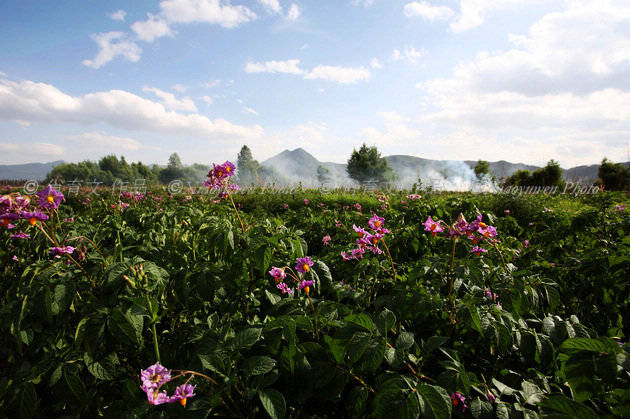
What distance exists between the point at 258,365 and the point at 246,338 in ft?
0.35

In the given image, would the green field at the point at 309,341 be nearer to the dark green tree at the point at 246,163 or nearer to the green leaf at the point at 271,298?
the green leaf at the point at 271,298

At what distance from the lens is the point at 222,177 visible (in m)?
2.14

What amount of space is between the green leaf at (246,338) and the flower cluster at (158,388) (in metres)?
0.19

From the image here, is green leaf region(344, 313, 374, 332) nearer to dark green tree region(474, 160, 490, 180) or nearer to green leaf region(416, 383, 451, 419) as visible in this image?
green leaf region(416, 383, 451, 419)

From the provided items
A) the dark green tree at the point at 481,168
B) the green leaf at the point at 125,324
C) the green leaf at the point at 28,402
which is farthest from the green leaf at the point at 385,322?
the dark green tree at the point at 481,168

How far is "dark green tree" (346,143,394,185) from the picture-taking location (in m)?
54.2

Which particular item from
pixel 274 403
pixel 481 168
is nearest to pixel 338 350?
pixel 274 403

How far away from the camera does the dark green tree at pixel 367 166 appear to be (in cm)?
5422

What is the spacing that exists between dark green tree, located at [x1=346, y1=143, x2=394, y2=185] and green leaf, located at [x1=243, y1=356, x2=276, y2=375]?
54063mm

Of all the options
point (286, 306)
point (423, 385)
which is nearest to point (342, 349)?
point (423, 385)

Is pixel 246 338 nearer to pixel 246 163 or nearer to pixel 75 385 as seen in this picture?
pixel 75 385

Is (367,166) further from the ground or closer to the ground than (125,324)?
further from the ground

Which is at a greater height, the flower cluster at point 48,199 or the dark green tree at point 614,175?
the dark green tree at point 614,175

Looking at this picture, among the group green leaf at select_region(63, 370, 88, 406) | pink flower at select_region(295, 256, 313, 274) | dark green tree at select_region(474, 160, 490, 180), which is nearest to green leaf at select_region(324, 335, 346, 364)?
pink flower at select_region(295, 256, 313, 274)
